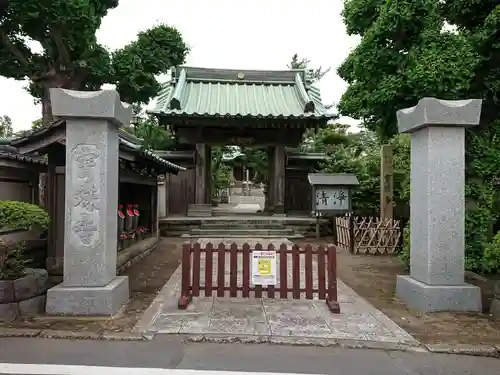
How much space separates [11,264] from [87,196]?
137 cm

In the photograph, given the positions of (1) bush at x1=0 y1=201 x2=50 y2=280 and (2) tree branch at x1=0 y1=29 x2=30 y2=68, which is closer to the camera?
(1) bush at x1=0 y1=201 x2=50 y2=280

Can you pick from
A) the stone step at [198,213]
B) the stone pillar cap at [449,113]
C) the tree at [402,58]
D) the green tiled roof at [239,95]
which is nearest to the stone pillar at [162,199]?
the stone step at [198,213]

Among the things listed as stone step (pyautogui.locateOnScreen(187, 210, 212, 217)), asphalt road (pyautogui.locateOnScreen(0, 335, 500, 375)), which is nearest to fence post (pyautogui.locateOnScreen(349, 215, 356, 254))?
stone step (pyautogui.locateOnScreen(187, 210, 212, 217))

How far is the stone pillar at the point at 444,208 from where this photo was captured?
223 inches

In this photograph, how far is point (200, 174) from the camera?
16.8 metres

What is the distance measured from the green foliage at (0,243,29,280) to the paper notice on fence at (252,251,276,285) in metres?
3.33

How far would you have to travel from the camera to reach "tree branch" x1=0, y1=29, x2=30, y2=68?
28.9 feet

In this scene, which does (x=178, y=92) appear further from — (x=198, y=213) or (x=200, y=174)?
(x=198, y=213)

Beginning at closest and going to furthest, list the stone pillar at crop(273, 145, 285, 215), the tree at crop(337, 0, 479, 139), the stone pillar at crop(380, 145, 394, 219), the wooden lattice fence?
the tree at crop(337, 0, 479, 139) < the wooden lattice fence < the stone pillar at crop(380, 145, 394, 219) < the stone pillar at crop(273, 145, 285, 215)

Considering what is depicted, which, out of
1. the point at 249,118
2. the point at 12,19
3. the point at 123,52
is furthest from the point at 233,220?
the point at 12,19

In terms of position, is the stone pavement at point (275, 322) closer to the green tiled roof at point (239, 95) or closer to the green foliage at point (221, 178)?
the green tiled roof at point (239, 95)

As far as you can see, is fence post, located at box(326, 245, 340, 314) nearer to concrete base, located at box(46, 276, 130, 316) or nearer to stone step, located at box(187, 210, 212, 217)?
concrete base, located at box(46, 276, 130, 316)

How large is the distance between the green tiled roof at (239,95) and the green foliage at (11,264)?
10729 mm

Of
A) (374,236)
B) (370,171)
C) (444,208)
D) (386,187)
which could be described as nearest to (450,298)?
(444,208)
